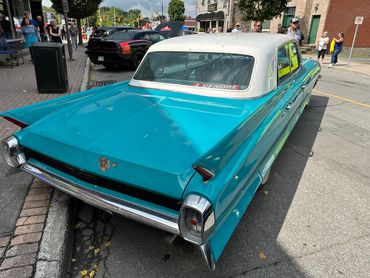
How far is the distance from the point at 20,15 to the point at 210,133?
62.3ft

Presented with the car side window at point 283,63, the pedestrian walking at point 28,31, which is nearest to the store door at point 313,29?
the pedestrian walking at point 28,31

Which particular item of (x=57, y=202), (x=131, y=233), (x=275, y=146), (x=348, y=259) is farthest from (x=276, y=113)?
(x=57, y=202)

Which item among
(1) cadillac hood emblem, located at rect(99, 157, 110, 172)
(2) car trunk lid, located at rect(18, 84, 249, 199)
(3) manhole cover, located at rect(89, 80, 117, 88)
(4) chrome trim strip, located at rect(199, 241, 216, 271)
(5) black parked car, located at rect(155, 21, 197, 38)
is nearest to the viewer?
(4) chrome trim strip, located at rect(199, 241, 216, 271)

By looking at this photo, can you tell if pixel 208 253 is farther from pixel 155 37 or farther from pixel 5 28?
pixel 5 28

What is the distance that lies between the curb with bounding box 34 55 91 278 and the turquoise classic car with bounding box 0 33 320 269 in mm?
407

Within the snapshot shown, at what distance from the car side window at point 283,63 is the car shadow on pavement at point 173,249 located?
155 cm

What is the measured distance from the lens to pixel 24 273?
78.7 inches

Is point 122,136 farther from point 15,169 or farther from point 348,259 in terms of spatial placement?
point 348,259

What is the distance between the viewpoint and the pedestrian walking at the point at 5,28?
11975 millimetres

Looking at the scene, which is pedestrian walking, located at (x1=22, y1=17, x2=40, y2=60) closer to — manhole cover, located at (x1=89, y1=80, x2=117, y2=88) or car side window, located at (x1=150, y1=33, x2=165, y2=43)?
manhole cover, located at (x1=89, y1=80, x2=117, y2=88)

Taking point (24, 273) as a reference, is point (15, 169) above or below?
above

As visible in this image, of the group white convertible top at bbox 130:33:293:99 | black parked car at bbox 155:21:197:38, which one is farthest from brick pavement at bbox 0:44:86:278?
black parked car at bbox 155:21:197:38

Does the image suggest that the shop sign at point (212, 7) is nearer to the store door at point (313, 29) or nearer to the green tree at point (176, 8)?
the store door at point (313, 29)

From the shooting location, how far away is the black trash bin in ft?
21.0
